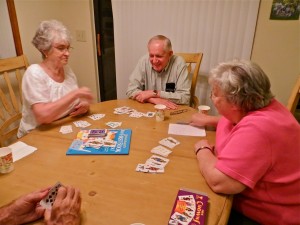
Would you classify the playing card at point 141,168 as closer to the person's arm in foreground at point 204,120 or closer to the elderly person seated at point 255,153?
the elderly person seated at point 255,153

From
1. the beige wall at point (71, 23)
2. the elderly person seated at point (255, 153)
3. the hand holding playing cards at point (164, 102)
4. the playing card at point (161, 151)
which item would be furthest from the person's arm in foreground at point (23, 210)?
the beige wall at point (71, 23)

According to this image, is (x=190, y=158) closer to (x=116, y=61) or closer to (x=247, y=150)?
(x=247, y=150)

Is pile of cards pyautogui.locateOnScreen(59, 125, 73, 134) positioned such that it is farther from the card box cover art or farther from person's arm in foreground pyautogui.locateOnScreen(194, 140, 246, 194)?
person's arm in foreground pyautogui.locateOnScreen(194, 140, 246, 194)

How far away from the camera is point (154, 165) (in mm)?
1187

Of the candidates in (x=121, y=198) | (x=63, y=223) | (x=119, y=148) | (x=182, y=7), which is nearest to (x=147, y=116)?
(x=119, y=148)

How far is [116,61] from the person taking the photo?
Result: 3.14m

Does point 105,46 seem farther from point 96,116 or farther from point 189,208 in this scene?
point 189,208

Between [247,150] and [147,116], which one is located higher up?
[247,150]

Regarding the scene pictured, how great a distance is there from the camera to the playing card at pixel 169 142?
137cm

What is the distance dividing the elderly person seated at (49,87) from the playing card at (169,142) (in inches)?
24.2

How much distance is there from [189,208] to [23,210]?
612mm

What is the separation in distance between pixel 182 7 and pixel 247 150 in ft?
6.85

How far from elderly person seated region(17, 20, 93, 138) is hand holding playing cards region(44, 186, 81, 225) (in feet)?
2.70

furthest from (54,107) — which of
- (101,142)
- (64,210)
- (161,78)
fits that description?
(161,78)
